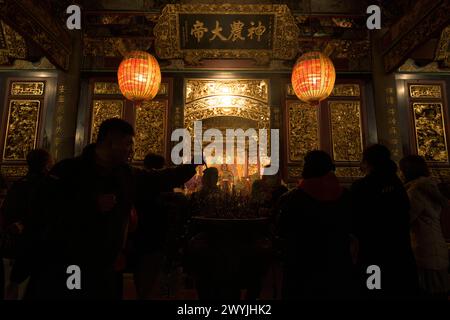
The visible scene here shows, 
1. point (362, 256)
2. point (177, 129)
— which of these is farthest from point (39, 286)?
point (177, 129)

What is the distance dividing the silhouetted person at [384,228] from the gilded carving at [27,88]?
525 centimetres

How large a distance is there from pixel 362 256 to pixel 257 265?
2.26 feet

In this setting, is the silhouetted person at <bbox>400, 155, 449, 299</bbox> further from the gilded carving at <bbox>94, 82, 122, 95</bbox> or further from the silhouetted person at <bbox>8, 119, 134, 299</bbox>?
the gilded carving at <bbox>94, 82, 122, 95</bbox>

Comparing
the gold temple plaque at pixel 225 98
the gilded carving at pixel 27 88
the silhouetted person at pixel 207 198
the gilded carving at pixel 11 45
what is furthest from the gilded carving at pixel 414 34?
the gilded carving at pixel 11 45

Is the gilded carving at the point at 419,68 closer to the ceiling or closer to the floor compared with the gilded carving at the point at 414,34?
closer to the ceiling

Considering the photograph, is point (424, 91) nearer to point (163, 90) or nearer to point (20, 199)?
point (163, 90)

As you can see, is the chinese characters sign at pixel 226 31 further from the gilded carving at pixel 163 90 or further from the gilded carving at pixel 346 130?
the gilded carving at pixel 346 130

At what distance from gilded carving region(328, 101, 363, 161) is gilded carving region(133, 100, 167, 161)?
2.83 metres

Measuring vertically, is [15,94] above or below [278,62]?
below

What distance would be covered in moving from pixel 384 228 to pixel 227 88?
12.4 ft

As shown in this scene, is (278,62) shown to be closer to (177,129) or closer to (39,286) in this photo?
(177,129)

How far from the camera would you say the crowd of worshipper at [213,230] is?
1.16 meters

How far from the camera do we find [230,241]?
1.91 meters

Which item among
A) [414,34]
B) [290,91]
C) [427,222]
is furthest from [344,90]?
[427,222]
